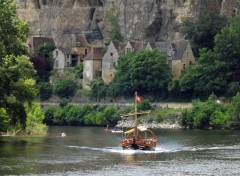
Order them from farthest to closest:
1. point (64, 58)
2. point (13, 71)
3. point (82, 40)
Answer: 1. point (82, 40)
2. point (64, 58)
3. point (13, 71)

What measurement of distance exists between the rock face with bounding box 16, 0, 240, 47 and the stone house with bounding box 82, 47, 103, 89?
556 centimetres

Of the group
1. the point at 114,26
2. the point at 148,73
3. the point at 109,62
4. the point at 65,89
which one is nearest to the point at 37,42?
the point at 114,26

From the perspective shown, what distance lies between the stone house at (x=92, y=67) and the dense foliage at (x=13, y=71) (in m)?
55.3

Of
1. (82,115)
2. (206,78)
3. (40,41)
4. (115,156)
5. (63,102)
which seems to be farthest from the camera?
(40,41)

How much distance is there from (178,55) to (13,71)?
56.1 metres

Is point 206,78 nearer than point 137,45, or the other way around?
point 206,78

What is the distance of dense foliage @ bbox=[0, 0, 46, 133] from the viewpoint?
329 ft

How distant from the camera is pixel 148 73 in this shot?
495ft

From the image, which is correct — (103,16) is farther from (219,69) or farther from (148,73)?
(219,69)

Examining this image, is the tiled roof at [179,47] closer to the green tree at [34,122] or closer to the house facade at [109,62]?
the house facade at [109,62]

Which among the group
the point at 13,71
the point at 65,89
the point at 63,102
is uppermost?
the point at 13,71

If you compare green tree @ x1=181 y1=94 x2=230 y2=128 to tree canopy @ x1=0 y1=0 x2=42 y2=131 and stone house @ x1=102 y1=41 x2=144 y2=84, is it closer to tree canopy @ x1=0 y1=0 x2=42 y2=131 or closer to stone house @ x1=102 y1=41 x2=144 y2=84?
stone house @ x1=102 y1=41 x2=144 y2=84

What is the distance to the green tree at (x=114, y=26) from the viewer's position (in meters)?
166

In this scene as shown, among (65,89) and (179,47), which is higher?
(179,47)
